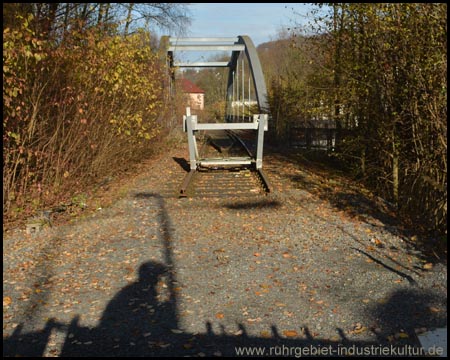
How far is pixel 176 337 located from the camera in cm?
449

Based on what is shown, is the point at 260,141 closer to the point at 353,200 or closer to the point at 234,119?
the point at 353,200

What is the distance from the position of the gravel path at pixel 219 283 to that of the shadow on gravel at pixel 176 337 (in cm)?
2

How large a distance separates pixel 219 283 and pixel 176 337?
1366 millimetres

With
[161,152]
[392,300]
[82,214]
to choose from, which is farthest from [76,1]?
[392,300]

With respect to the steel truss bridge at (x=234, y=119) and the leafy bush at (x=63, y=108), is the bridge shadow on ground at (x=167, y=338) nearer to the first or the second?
the leafy bush at (x=63, y=108)

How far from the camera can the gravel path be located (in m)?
4.46

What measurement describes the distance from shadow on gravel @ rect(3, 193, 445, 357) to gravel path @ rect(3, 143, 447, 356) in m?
0.02

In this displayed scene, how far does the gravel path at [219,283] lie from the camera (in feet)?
14.6

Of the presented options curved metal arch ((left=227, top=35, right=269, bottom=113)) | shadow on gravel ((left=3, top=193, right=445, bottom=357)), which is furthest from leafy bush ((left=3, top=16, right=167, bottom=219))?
curved metal arch ((left=227, top=35, right=269, bottom=113))

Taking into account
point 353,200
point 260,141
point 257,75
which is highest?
point 257,75

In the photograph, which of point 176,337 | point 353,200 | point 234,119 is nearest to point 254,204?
point 353,200

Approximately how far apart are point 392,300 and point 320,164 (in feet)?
35.0

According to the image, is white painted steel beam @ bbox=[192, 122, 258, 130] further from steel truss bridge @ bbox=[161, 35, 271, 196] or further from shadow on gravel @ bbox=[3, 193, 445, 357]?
shadow on gravel @ bbox=[3, 193, 445, 357]

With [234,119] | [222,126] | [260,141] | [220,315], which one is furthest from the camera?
[234,119]
